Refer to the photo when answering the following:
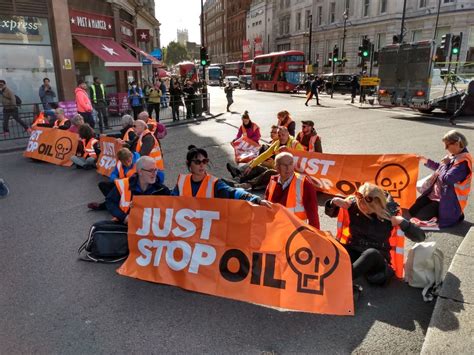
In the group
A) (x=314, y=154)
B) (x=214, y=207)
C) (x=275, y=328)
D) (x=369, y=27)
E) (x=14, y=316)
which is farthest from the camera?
(x=369, y=27)

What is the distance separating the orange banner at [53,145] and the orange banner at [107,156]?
48.1 inches

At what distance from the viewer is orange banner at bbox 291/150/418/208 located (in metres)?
6.47

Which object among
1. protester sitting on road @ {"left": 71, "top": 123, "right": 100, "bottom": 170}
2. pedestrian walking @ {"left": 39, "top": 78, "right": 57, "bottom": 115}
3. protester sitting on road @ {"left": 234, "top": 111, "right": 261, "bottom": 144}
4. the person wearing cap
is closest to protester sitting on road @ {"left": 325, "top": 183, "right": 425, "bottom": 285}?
the person wearing cap

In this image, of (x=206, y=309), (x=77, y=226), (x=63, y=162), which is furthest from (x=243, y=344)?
(x=63, y=162)

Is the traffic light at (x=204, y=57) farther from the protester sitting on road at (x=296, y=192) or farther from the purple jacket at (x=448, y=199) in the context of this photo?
the protester sitting on road at (x=296, y=192)

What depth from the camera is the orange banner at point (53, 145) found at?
10.4 metres

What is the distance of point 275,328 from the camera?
3.55 m

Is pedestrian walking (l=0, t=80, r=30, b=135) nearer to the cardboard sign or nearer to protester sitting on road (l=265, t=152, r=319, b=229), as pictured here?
the cardboard sign

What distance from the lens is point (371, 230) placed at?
4.17 metres

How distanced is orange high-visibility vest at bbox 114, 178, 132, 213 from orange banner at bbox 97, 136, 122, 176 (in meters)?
3.92

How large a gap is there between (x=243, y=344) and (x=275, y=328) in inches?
14.4

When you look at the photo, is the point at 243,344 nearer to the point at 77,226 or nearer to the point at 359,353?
the point at 359,353

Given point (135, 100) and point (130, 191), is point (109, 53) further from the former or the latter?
point (130, 191)

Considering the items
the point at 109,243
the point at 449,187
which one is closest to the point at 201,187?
the point at 109,243
